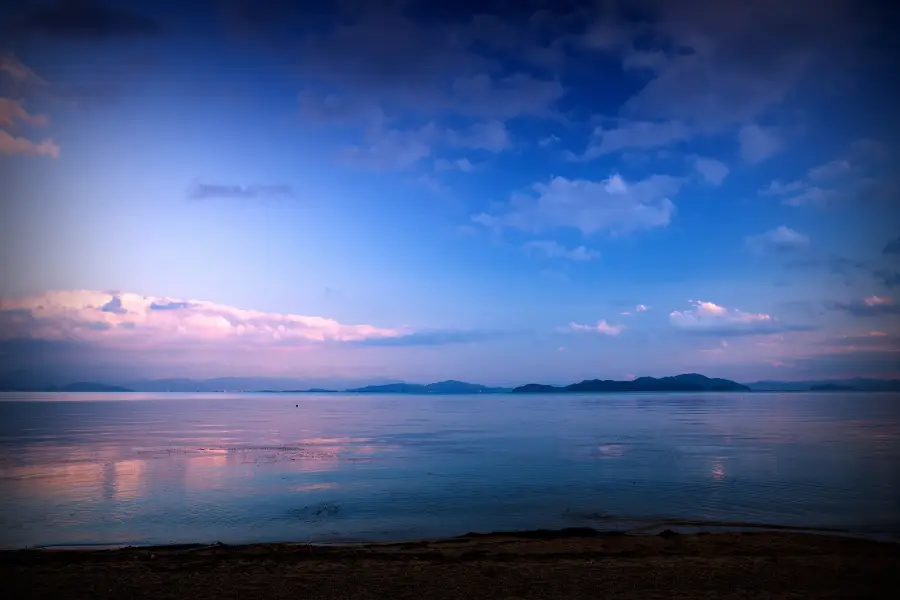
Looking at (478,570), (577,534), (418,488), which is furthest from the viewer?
(418,488)

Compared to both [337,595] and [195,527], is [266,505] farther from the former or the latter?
[337,595]

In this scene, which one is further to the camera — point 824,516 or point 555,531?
point 824,516

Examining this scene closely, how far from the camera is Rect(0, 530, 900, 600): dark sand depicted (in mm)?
13375

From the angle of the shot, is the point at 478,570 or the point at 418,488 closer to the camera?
the point at 478,570

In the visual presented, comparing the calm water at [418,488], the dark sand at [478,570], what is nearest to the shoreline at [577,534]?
the calm water at [418,488]

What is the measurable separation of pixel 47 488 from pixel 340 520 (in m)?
18.3

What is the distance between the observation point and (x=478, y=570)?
49.2 ft

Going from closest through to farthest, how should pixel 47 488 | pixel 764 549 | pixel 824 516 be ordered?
pixel 764 549 < pixel 824 516 < pixel 47 488

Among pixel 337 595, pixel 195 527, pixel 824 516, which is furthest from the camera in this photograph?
pixel 824 516

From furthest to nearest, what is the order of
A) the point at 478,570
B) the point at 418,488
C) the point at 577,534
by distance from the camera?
the point at 418,488, the point at 577,534, the point at 478,570

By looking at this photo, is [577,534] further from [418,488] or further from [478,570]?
[418,488]

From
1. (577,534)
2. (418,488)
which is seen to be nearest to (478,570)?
(577,534)

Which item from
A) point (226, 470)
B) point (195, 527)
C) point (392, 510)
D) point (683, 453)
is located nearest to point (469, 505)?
point (392, 510)

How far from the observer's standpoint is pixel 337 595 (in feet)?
43.3
